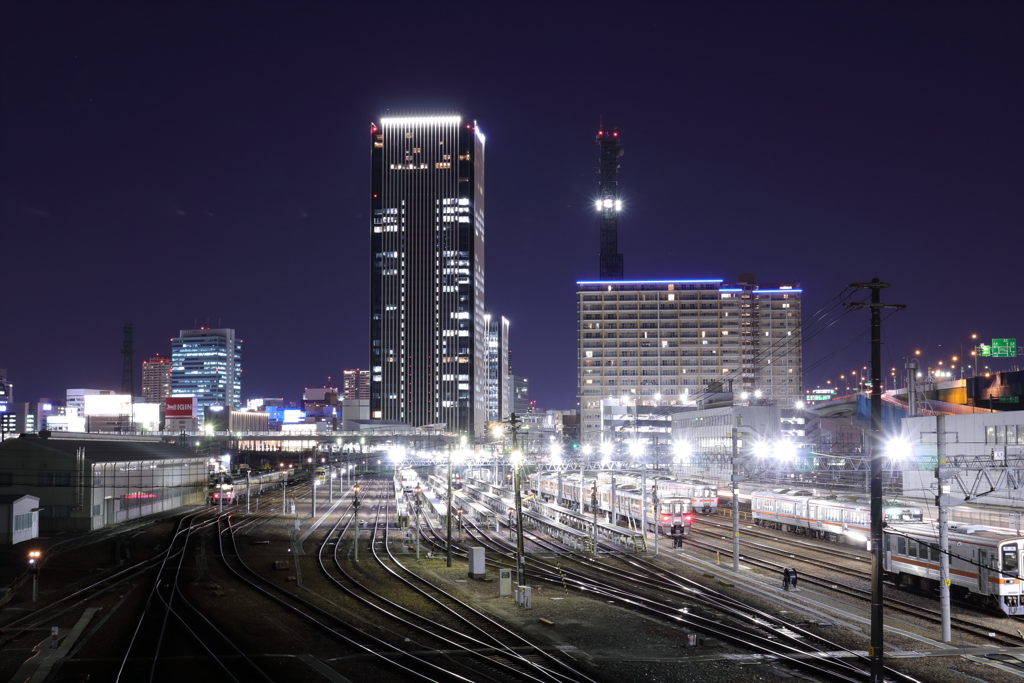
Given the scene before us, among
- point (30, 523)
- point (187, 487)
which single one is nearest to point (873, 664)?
point (30, 523)

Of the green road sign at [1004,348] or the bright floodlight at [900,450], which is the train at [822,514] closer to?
the bright floodlight at [900,450]

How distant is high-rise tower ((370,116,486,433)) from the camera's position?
191 meters

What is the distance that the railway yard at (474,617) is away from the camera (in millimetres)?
20141

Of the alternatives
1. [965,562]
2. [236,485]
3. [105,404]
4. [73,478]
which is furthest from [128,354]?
[965,562]

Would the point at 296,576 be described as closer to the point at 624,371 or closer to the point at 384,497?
the point at 384,497

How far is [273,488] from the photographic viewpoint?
10431 cm

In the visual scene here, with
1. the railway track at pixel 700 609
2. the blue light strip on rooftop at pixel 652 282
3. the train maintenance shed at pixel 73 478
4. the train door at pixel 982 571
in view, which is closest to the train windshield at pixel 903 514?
the railway track at pixel 700 609

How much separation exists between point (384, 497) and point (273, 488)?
2383 cm

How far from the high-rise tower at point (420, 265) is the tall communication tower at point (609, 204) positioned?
31518 millimetres

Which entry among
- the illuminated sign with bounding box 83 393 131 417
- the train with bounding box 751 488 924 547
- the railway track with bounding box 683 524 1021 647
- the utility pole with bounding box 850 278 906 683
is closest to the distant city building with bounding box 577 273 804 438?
the illuminated sign with bounding box 83 393 131 417

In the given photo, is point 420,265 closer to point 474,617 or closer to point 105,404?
point 105,404

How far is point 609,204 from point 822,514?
13770 cm

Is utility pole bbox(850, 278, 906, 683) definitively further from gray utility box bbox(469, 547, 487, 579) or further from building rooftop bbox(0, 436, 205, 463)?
building rooftop bbox(0, 436, 205, 463)

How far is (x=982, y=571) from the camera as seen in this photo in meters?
26.7
